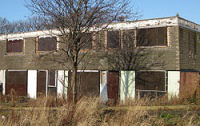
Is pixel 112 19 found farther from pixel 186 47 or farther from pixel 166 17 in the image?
pixel 186 47

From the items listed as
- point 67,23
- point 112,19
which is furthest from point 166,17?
point 67,23

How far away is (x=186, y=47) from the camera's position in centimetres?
1600

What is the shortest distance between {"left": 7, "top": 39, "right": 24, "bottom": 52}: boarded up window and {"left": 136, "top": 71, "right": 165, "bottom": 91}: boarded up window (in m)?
10.6

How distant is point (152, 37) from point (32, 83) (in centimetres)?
1026

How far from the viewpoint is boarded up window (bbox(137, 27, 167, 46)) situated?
50.8ft

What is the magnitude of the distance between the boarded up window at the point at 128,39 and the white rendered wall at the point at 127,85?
5.31 feet

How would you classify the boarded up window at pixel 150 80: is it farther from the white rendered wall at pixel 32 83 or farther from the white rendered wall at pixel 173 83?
the white rendered wall at pixel 32 83

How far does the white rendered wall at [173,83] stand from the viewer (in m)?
14.9

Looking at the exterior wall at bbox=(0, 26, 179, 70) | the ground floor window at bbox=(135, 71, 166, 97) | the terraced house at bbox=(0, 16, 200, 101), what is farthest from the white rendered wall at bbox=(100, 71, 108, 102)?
the ground floor window at bbox=(135, 71, 166, 97)

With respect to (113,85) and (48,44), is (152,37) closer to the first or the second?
A: (113,85)

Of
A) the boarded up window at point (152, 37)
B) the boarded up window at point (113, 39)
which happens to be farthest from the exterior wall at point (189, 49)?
the boarded up window at point (113, 39)

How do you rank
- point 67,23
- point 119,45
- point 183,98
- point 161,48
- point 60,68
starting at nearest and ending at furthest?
point 67,23 → point 183,98 → point 161,48 → point 119,45 → point 60,68

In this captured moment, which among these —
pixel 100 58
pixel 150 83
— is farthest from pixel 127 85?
pixel 100 58

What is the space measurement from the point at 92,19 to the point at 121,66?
753cm
